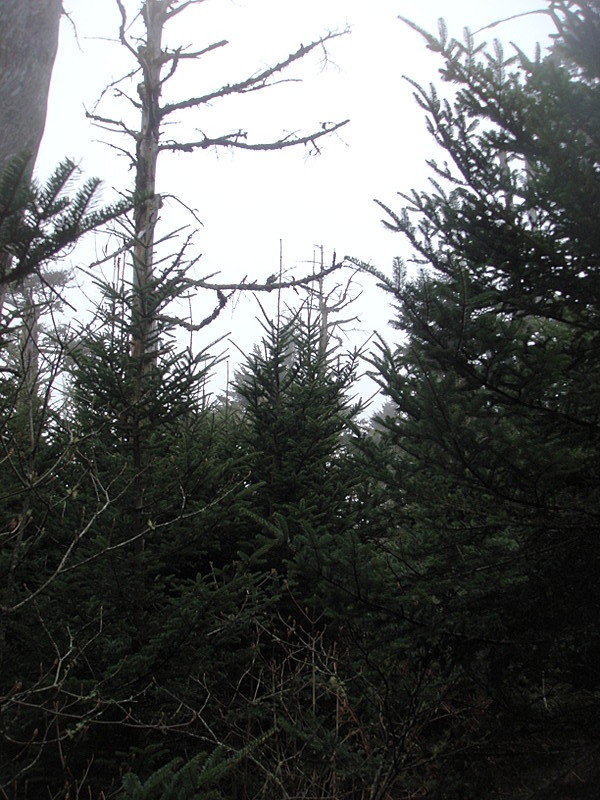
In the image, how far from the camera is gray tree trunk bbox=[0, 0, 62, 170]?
154 inches

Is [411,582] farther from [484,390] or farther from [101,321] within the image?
[101,321]

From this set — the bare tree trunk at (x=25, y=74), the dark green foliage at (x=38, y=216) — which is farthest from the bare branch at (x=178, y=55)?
the dark green foliage at (x=38, y=216)

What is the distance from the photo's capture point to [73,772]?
14.9 ft

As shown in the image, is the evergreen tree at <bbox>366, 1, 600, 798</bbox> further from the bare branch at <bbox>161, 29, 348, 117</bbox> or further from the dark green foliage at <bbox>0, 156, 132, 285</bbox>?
the bare branch at <bbox>161, 29, 348, 117</bbox>

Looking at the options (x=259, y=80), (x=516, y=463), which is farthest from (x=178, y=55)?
(x=516, y=463)

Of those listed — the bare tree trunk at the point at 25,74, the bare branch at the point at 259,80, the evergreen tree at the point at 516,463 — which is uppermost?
the bare branch at the point at 259,80

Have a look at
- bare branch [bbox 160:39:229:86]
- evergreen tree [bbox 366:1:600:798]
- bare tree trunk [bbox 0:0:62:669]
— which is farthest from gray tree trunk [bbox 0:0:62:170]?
bare branch [bbox 160:39:229:86]

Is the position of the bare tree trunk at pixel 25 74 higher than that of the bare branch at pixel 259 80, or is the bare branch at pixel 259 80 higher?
the bare branch at pixel 259 80

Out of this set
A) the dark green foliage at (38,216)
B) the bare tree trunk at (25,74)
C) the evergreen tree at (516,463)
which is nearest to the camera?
the dark green foliage at (38,216)

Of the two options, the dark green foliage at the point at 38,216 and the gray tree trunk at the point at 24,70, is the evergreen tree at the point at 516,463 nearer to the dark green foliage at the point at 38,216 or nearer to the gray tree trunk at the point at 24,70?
the dark green foliage at the point at 38,216

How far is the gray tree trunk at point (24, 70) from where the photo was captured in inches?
154

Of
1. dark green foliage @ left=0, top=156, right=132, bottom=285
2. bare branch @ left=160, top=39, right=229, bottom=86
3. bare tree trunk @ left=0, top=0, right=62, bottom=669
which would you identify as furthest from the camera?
bare branch @ left=160, top=39, right=229, bottom=86

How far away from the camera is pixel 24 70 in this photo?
4137 millimetres

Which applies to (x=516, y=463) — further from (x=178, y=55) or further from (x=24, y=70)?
(x=178, y=55)
